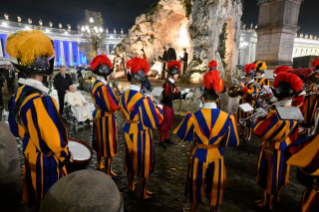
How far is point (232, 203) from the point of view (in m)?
3.25

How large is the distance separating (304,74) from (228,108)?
451 centimetres

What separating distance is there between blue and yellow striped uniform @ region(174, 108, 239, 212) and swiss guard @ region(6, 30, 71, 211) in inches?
61.3

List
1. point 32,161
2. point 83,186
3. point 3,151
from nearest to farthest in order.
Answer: point 83,186 < point 32,161 < point 3,151

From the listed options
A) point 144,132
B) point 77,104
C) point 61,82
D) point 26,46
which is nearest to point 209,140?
point 144,132

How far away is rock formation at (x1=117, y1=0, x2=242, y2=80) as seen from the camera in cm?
1061

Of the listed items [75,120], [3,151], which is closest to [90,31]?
[75,120]

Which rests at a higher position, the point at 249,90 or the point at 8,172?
the point at 249,90

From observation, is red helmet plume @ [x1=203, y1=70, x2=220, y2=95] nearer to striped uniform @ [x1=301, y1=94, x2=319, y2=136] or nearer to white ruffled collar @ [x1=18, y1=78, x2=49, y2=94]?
white ruffled collar @ [x1=18, y1=78, x2=49, y2=94]

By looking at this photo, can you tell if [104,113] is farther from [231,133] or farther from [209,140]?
[231,133]

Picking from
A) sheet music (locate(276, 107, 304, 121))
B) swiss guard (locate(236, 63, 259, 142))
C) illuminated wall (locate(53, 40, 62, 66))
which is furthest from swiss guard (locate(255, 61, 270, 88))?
illuminated wall (locate(53, 40, 62, 66))

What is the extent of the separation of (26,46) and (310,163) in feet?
9.89

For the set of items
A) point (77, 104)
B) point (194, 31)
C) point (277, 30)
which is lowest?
point (77, 104)

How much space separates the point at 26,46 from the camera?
193cm

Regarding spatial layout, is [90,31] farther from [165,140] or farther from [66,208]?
[66,208]
